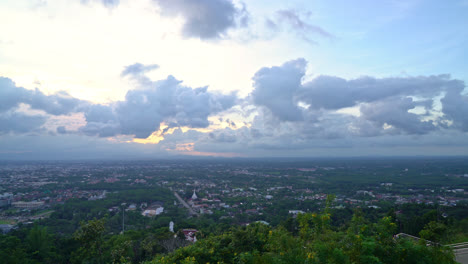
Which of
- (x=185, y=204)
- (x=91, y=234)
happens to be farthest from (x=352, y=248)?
(x=185, y=204)

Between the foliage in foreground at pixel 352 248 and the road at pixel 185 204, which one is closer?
the foliage in foreground at pixel 352 248

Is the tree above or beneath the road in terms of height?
above

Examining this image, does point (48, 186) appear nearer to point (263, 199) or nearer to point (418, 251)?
point (263, 199)

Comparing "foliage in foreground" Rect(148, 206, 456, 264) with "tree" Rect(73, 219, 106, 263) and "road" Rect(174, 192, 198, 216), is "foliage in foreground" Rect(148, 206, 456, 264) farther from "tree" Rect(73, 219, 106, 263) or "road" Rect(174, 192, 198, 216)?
"road" Rect(174, 192, 198, 216)

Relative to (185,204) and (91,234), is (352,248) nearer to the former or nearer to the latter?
(91,234)

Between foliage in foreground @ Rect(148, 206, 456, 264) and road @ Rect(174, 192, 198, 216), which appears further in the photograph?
road @ Rect(174, 192, 198, 216)

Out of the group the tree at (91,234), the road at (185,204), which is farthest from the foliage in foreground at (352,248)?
the road at (185,204)

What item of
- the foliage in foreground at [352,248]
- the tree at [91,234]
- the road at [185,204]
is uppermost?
the foliage in foreground at [352,248]

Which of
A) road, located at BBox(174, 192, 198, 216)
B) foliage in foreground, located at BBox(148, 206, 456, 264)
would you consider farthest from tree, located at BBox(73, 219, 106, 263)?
road, located at BBox(174, 192, 198, 216)

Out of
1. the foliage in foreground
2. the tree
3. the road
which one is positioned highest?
the foliage in foreground

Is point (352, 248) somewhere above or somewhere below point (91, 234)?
above

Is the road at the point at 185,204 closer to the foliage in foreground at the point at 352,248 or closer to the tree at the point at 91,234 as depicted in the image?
the tree at the point at 91,234

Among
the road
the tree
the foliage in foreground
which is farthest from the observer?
the road
